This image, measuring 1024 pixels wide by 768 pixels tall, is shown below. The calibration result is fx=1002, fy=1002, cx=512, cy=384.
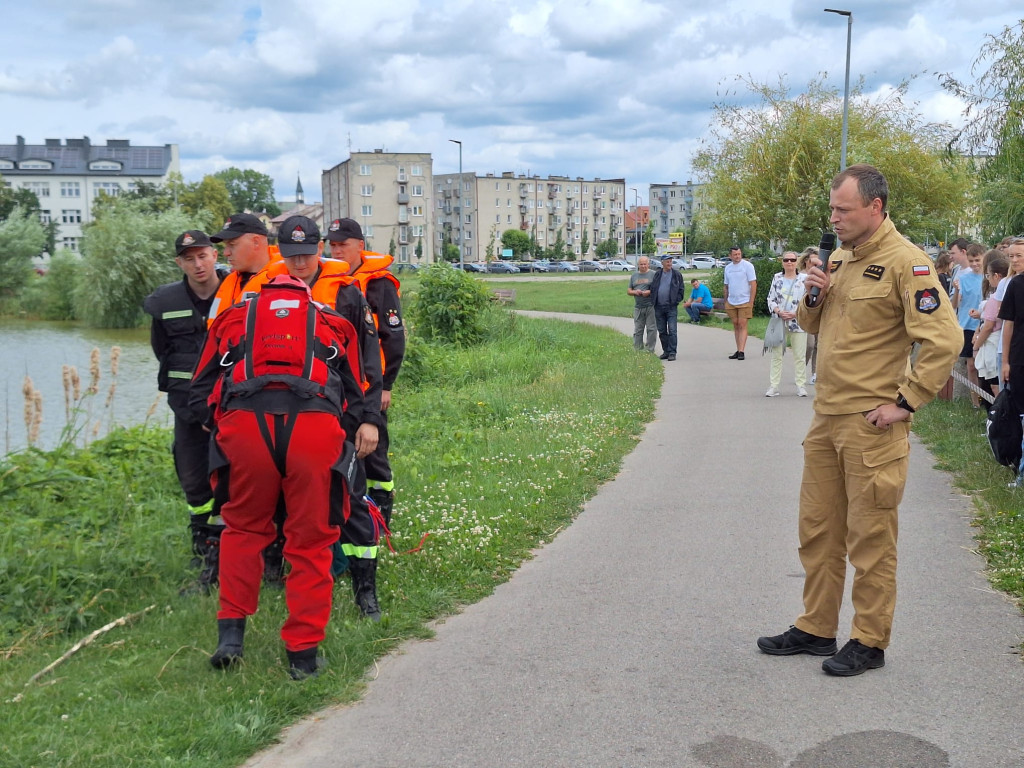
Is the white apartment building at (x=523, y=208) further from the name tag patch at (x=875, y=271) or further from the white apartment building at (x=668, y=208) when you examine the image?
the name tag patch at (x=875, y=271)

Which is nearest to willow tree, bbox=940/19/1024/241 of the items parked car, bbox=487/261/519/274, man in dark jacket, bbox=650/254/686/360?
man in dark jacket, bbox=650/254/686/360

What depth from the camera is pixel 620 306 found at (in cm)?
3641

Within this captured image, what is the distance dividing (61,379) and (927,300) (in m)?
11.0

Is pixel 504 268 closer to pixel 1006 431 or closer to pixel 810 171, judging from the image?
pixel 810 171

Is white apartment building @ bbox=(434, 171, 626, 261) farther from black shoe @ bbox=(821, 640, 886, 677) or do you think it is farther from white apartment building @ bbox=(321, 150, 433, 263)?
black shoe @ bbox=(821, 640, 886, 677)

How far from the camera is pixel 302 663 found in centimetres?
443

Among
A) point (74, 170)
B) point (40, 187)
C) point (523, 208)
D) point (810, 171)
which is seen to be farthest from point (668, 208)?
point (810, 171)

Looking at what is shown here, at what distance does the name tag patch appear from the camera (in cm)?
442

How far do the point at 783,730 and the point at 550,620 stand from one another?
5.24 feet

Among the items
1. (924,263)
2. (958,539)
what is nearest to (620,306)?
(958,539)

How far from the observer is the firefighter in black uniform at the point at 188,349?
5922 millimetres

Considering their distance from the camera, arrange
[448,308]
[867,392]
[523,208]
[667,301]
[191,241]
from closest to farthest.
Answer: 1. [867,392]
2. [191,241]
3. [667,301]
4. [448,308]
5. [523,208]

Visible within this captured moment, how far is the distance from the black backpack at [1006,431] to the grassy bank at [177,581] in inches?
124

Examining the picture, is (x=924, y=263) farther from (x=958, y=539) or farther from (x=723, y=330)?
(x=723, y=330)
